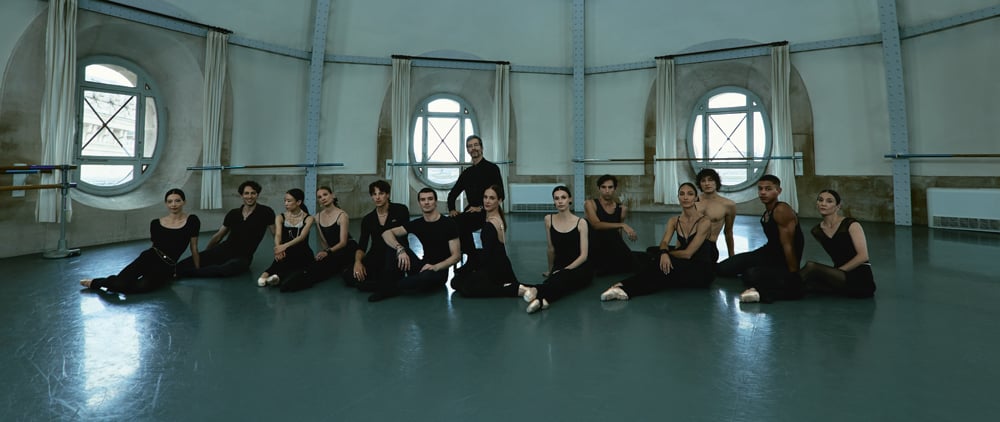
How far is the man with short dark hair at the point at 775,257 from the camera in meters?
3.84

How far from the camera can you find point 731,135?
10.9 meters

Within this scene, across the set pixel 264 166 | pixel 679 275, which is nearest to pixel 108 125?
pixel 264 166

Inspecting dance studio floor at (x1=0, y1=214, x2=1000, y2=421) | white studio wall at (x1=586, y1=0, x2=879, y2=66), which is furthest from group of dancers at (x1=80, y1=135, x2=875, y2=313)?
white studio wall at (x1=586, y1=0, x2=879, y2=66)

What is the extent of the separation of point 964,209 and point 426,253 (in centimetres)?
888

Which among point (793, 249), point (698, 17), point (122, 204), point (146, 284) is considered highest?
point (698, 17)

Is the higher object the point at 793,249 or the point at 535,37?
the point at 535,37

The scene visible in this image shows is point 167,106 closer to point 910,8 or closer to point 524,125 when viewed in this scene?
point 524,125

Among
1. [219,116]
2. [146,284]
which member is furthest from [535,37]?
[146,284]

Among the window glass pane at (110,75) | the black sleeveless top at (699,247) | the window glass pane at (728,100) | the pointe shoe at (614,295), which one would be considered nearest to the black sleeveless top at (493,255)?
the pointe shoe at (614,295)

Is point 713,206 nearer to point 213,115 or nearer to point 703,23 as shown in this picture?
point 703,23

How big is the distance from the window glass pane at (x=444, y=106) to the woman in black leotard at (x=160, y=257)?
7.30 meters

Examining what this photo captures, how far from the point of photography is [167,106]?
8.09 meters

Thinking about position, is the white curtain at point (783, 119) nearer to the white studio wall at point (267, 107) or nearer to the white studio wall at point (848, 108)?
the white studio wall at point (848, 108)

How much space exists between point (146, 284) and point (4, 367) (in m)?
1.81
